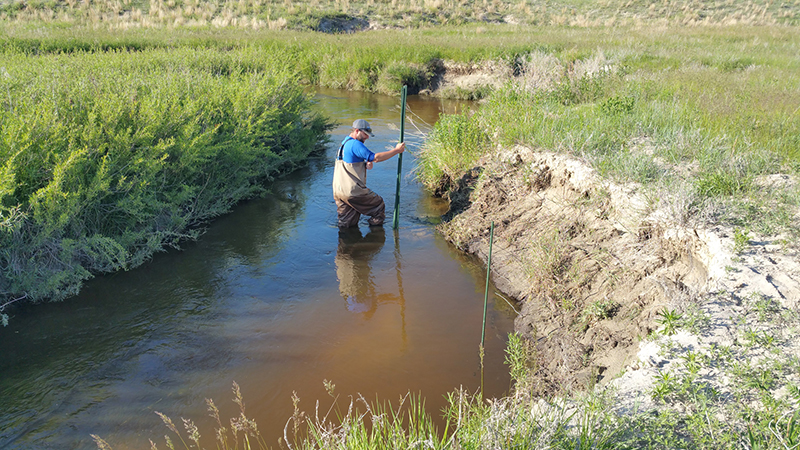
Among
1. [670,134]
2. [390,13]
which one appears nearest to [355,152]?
[670,134]

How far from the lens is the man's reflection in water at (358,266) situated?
5.67 metres

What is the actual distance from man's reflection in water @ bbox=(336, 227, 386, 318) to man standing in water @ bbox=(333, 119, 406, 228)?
0.25 m

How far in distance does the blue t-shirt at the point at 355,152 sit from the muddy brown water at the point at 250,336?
3.76 ft

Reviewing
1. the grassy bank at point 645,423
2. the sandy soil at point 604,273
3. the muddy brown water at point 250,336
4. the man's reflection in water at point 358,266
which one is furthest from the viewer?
the man's reflection in water at point 358,266

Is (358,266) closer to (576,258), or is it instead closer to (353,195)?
(353,195)

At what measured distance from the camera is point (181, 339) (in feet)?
15.8

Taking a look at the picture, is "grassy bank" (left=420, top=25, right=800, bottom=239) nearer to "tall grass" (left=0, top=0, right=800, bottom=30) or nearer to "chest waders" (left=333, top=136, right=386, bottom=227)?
"chest waders" (left=333, top=136, right=386, bottom=227)

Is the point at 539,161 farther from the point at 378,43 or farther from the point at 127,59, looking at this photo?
the point at 378,43

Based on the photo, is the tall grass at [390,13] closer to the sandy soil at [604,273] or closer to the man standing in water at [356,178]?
the man standing in water at [356,178]

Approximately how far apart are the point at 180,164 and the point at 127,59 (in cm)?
569

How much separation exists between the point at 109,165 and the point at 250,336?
2726 millimetres

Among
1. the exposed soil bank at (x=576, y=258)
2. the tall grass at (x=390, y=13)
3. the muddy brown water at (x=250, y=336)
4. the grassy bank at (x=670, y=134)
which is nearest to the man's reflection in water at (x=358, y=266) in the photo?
the muddy brown water at (x=250, y=336)

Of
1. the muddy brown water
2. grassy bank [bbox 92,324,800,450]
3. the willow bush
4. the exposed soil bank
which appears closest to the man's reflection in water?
the muddy brown water

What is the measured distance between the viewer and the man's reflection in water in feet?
18.6
